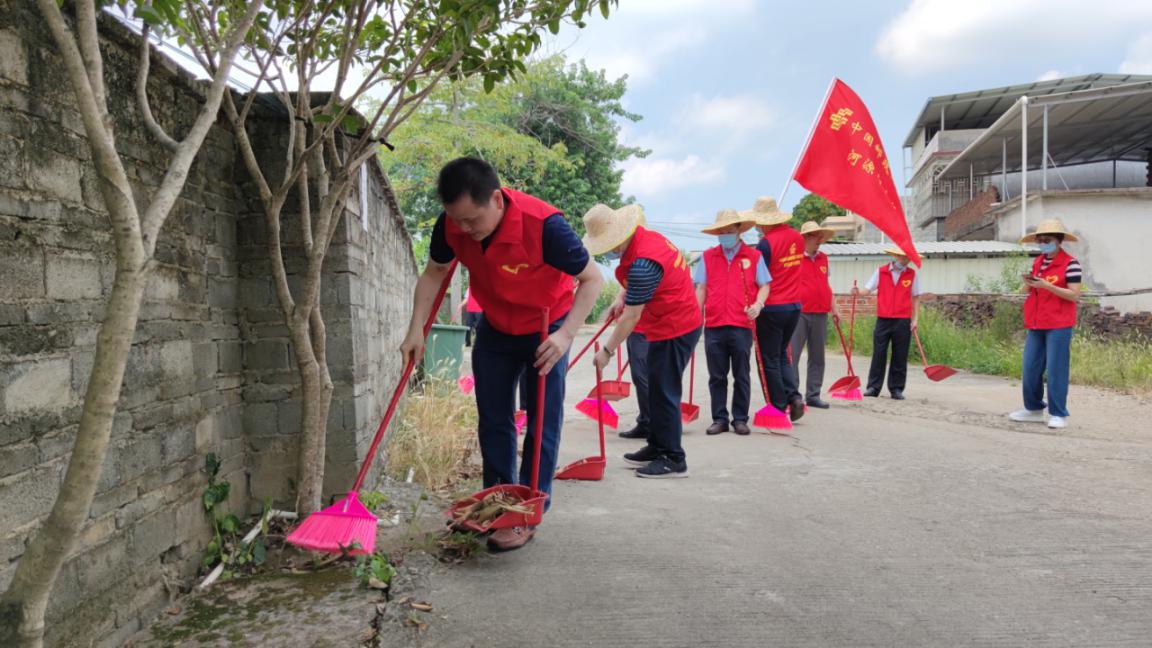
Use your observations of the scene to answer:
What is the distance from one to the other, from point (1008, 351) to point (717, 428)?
681 cm

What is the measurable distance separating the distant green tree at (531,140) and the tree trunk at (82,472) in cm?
1520

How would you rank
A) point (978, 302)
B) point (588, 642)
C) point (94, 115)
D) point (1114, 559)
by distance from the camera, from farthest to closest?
point (978, 302), point (1114, 559), point (588, 642), point (94, 115)

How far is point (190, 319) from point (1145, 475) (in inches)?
212

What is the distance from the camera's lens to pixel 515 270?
10.4 feet

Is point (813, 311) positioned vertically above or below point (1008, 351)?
above

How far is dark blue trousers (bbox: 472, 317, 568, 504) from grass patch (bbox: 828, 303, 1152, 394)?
25.2 feet

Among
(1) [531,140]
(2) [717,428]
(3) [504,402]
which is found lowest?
(2) [717,428]

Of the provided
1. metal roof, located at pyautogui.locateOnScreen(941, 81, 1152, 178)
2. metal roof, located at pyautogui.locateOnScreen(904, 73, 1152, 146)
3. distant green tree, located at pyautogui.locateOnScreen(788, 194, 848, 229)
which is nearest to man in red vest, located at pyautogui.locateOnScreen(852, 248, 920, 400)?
metal roof, located at pyautogui.locateOnScreen(941, 81, 1152, 178)

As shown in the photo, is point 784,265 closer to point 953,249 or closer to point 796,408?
point 796,408

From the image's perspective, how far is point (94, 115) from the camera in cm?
165

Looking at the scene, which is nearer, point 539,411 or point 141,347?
point 141,347

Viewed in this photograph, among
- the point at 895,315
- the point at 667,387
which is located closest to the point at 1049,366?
the point at 895,315

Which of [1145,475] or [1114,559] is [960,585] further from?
[1145,475]

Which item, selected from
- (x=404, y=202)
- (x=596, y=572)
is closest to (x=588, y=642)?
(x=596, y=572)
